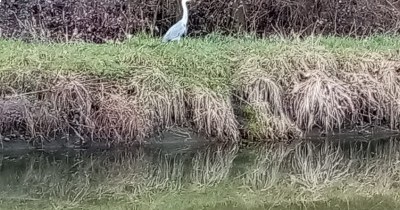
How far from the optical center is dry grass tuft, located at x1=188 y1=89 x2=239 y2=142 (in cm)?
721

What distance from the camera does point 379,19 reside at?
10.3 metres

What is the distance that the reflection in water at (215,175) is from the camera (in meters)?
5.83


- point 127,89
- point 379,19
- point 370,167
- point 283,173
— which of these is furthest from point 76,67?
point 379,19

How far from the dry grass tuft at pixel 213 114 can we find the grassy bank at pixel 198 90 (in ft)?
0.03

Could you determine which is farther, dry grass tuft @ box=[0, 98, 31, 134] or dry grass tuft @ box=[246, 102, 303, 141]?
dry grass tuft @ box=[246, 102, 303, 141]

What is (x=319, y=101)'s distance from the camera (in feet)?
24.4

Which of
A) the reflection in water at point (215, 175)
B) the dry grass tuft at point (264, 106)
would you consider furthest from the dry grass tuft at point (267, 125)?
the reflection in water at point (215, 175)

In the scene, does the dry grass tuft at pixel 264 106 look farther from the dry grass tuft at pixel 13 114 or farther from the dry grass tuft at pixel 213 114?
the dry grass tuft at pixel 13 114

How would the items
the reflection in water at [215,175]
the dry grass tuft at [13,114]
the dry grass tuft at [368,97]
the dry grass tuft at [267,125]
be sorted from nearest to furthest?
the reflection in water at [215,175] < the dry grass tuft at [13,114] < the dry grass tuft at [267,125] < the dry grass tuft at [368,97]

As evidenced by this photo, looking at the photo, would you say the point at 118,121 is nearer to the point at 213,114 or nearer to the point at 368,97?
the point at 213,114

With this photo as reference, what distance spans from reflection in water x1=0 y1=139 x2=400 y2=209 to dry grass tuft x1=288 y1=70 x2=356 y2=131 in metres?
0.26

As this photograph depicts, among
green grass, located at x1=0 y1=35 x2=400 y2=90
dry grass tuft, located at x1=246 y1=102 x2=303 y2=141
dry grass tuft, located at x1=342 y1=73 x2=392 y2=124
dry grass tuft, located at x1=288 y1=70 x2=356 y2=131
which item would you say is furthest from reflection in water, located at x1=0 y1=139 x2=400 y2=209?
green grass, located at x1=0 y1=35 x2=400 y2=90

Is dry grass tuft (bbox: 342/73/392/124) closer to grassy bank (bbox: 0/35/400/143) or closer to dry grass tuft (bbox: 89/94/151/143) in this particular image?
grassy bank (bbox: 0/35/400/143)

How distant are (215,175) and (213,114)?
889mm
